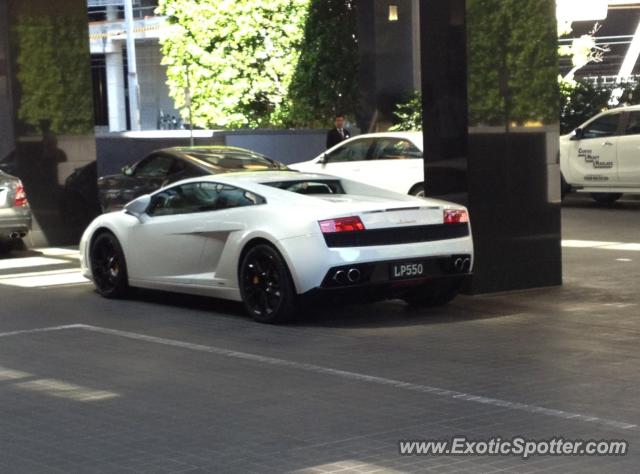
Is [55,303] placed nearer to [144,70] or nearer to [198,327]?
[198,327]

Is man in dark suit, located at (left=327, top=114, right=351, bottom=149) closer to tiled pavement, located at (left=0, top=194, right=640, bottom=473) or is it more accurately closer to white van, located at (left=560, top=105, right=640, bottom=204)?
white van, located at (left=560, top=105, right=640, bottom=204)

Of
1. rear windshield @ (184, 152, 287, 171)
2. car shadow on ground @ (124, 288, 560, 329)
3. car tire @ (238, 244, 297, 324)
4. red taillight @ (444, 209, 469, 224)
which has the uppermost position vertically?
rear windshield @ (184, 152, 287, 171)

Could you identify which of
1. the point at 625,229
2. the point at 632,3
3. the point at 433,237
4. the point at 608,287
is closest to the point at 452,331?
the point at 433,237

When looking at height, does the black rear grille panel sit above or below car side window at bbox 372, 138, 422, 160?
below

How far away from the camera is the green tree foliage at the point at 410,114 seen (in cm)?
2930

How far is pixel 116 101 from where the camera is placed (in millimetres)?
69875

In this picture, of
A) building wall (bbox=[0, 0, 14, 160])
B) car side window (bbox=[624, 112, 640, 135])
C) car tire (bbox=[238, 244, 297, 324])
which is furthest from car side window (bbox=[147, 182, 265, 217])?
car side window (bbox=[624, 112, 640, 135])

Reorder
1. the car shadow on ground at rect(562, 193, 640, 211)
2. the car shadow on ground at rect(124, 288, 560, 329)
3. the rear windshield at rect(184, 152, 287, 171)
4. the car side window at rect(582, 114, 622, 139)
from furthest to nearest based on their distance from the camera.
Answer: the car shadow on ground at rect(562, 193, 640, 211) < the car side window at rect(582, 114, 622, 139) < the rear windshield at rect(184, 152, 287, 171) < the car shadow on ground at rect(124, 288, 560, 329)

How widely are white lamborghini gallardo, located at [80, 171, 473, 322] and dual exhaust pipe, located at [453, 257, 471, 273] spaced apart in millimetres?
12

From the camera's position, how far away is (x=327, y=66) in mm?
34781

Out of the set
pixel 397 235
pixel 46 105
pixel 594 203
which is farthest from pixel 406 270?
pixel 594 203

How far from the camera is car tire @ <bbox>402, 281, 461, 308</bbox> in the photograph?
40.6 feet

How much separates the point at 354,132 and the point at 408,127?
386cm

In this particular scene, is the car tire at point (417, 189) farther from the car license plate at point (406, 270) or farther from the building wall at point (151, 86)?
the building wall at point (151, 86)
